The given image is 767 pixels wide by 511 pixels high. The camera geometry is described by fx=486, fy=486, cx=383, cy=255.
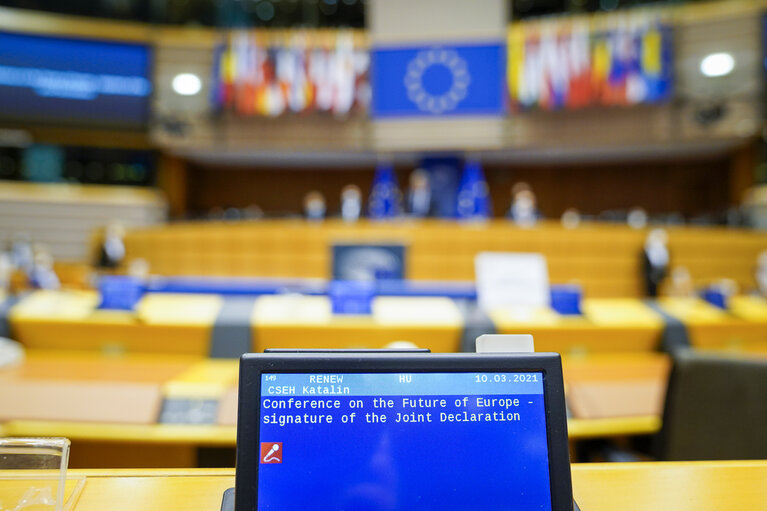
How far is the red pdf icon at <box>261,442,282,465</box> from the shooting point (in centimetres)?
57

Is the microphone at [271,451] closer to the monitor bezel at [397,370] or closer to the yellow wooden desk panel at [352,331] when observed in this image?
the monitor bezel at [397,370]

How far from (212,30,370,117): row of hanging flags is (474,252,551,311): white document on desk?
7.05 meters

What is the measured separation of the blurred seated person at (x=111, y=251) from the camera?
564cm

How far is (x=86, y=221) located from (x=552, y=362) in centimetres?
959

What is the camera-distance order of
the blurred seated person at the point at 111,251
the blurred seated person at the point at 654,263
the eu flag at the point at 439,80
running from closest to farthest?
1. the blurred seated person at the point at 654,263
2. the blurred seated person at the point at 111,251
3. the eu flag at the point at 439,80

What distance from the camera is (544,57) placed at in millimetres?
7898

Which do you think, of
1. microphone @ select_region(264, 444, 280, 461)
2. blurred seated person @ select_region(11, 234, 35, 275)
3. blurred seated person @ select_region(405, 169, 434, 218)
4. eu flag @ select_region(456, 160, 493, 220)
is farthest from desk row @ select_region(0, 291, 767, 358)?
eu flag @ select_region(456, 160, 493, 220)

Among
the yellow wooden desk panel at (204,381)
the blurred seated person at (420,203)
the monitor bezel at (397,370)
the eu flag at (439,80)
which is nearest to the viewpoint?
the monitor bezel at (397,370)

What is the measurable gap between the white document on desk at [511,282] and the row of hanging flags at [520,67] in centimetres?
687

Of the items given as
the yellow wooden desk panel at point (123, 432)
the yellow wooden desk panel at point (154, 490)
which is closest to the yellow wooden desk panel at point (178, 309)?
the yellow wooden desk panel at point (123, 432)

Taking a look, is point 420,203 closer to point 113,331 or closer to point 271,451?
point 113,331

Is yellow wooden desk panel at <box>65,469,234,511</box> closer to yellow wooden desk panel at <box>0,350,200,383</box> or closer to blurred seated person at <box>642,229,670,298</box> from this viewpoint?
yellow wooden desk panel at <box>0,350,200,383</box>

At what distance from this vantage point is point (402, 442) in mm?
587

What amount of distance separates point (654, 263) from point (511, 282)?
134 inches
